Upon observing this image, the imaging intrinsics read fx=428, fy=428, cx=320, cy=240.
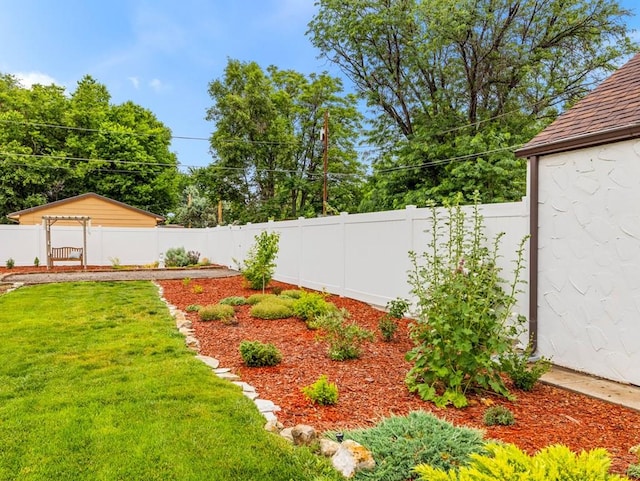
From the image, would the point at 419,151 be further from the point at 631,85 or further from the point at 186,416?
the point at 186,416

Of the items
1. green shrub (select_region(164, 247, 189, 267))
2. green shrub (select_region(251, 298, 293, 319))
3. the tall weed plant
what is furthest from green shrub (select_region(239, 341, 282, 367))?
green shrub (select_region(164, 247, 189, 267))

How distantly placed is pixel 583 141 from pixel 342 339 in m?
3.17

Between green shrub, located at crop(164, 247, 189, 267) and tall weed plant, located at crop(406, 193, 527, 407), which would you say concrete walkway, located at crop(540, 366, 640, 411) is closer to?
tall weed plant, located at crop(406, 193, 527, 407)

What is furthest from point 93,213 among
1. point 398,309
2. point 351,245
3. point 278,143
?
point 398,309

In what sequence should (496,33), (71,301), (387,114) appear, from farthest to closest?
(387,114) → (496,33) → (71,301)

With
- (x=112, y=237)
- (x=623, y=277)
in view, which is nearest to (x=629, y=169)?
(x=623, y=277)

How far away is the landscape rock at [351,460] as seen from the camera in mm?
2270

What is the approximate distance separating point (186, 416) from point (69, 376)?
159 centimetres

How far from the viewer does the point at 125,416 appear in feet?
9.84

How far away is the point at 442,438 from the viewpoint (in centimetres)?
247

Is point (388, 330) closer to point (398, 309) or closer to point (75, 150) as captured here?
point (398, 309)

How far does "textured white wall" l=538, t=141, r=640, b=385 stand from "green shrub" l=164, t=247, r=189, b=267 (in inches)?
573

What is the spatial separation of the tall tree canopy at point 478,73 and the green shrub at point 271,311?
26.0ft

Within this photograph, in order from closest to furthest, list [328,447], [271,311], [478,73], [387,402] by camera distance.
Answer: [328,447], [387,402], [271,311], [478,73]
